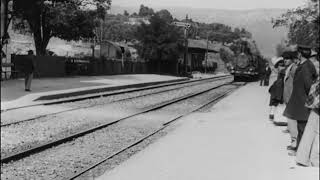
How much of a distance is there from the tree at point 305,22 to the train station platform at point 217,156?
3340 mm

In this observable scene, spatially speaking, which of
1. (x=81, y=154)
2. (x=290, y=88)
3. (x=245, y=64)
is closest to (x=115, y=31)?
(x=245, y=64)

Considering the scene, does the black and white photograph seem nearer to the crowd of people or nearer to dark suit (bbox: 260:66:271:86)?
the crowd of people

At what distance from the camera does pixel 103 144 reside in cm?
1150

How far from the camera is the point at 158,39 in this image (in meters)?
60.9

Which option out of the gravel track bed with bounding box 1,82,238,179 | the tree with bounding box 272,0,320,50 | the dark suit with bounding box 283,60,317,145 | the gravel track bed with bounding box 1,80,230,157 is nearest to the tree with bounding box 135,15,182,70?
the gravel track bed with bounding box 1,80,230,157

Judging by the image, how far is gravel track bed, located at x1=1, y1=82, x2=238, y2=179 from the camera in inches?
321

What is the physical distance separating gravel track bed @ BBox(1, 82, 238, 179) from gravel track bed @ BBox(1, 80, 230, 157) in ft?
1.64

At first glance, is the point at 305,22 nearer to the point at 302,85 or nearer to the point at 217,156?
the point at 217,156

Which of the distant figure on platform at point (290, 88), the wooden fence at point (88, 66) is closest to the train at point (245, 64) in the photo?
the wooden fence at point (88, 66)

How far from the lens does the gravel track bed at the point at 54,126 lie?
10609 mm

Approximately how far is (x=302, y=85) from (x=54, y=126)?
24.0 feet

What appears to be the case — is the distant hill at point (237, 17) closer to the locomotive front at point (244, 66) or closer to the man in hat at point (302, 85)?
the man in hat at point (302, 85)

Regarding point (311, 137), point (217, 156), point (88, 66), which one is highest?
point (311, 137)

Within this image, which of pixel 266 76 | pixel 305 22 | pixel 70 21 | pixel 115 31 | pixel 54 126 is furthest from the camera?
pixel 115 31
